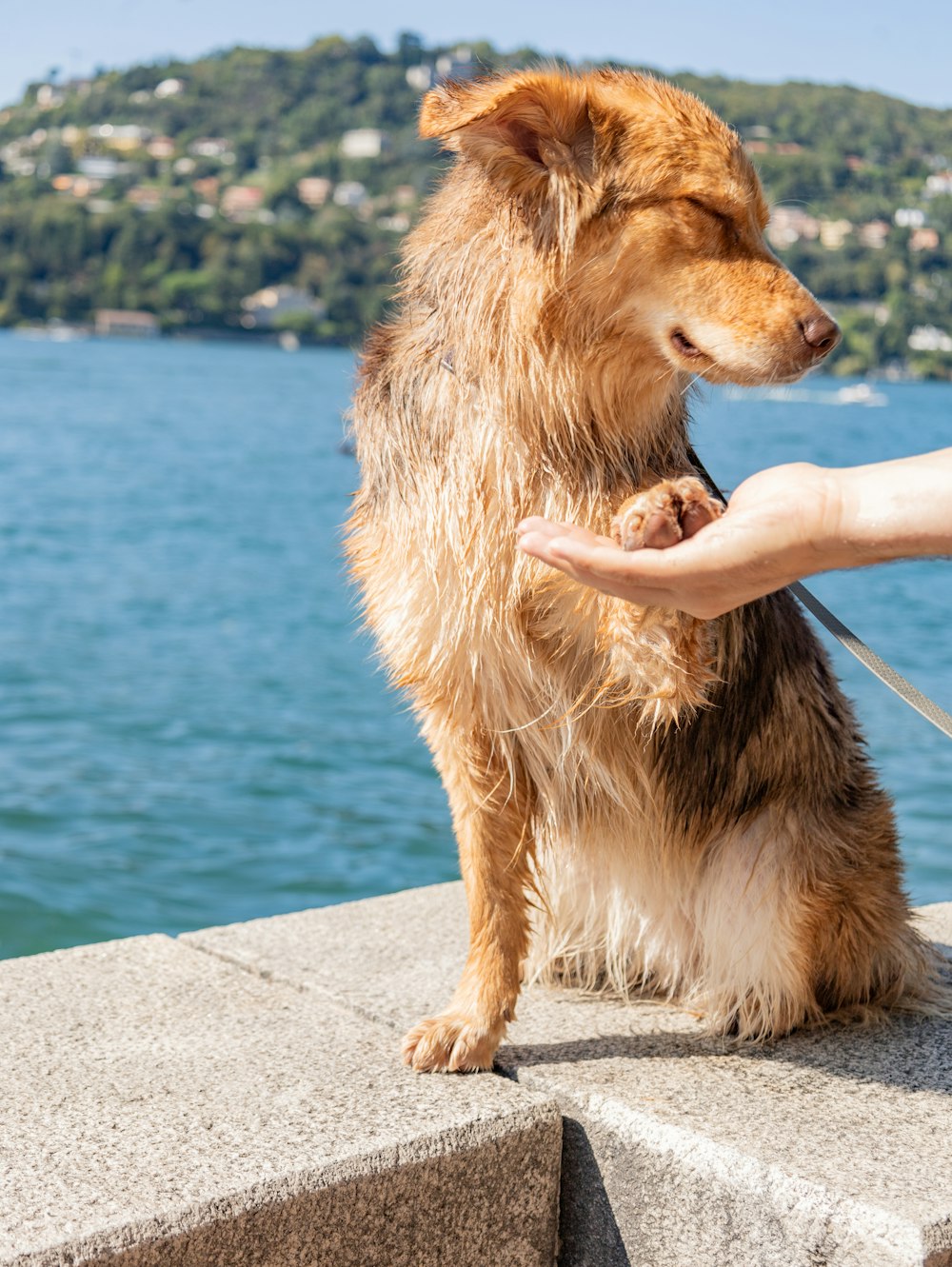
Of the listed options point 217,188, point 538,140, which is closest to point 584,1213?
point 538,140

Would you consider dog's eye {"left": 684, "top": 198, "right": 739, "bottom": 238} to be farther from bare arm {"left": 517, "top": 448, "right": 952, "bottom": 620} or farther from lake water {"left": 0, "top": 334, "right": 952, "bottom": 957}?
bare arm {"left": 517, "top": 448, "right": 952, "bottom": 620}

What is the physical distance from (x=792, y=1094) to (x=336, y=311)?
3321 inches

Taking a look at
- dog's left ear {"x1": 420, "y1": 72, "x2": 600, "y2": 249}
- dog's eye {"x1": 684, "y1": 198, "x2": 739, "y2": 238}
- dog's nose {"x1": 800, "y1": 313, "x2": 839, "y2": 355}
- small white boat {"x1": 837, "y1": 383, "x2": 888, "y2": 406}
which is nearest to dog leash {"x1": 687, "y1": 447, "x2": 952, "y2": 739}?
dog's nose {"x1": 800, "y1": 313, "x2": 839, "y2": 355}

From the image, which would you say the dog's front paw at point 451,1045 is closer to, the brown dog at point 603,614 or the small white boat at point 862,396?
the brown dog at point 603,614

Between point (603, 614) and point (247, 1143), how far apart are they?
1.15 m

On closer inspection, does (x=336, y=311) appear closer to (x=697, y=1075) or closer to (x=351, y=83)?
(x=351, y=83)

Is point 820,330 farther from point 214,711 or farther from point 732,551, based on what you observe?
point 214,711

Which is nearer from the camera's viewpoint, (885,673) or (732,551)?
(732,551)

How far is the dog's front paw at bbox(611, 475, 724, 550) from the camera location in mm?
2217

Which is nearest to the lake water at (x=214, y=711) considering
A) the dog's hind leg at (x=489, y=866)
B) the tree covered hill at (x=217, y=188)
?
the dog's hind leg at (x=489, y=866)

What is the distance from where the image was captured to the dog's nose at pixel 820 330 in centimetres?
250

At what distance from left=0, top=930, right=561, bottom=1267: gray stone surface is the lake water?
1398mm

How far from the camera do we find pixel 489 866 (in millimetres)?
2957

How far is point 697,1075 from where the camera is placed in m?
2.82
